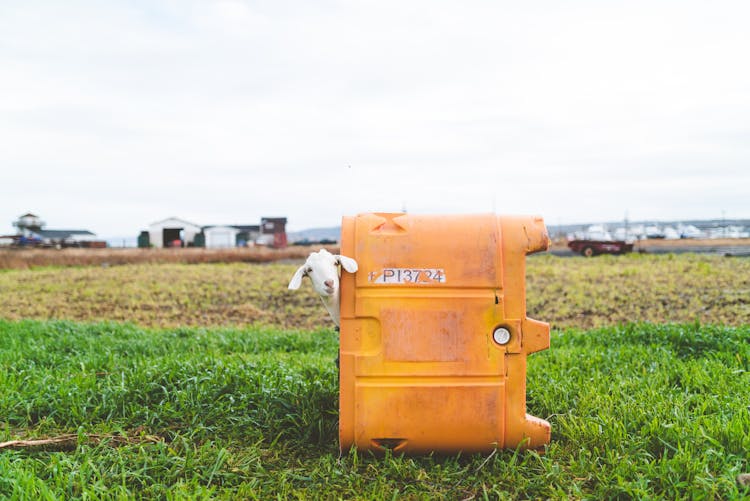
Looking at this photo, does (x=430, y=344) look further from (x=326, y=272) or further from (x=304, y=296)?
(x=304, y=296)

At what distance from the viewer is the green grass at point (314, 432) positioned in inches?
113

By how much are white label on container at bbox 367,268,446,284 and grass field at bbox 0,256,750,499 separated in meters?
0.96

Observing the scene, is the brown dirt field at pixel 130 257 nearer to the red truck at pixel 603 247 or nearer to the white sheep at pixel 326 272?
the red truck at pixel 603 247

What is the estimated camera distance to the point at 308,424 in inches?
141

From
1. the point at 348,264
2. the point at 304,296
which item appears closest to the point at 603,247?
the point at 304,296

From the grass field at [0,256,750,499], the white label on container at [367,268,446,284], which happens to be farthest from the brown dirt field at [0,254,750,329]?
the white label on container at [367,268,446,284]

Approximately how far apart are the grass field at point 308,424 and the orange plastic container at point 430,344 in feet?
0.70

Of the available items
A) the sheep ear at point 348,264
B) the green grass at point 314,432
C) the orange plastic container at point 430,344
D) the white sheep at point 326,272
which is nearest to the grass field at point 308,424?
the green grass at point 314,432

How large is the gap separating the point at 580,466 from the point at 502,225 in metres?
1.34

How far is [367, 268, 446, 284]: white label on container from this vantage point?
10.4ft

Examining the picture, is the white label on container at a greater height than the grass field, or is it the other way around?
the white label on container

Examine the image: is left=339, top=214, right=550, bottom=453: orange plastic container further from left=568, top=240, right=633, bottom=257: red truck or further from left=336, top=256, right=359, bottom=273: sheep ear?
left=568, top=240, right=633, bottom=257: red truck

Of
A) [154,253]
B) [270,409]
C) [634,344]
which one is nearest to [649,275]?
[634,344]

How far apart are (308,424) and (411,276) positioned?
1.18m
